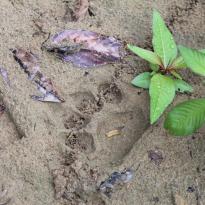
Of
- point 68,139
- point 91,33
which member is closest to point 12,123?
point 68,139

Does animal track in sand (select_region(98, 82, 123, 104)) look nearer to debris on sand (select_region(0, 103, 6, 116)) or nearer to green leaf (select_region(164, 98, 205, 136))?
green leaf (select_region(164, 98, 205, 136))

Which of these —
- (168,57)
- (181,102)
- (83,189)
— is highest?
(168,57)

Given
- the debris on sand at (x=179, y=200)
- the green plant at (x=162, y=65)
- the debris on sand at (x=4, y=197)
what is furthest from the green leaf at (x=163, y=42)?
the debris on sand at (x=4, y=197)

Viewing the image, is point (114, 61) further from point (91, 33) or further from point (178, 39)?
point (178, 39)

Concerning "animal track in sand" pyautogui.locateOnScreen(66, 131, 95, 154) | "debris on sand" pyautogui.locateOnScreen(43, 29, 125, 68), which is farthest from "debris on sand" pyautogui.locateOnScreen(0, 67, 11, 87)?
"animal track in sand" pyautogui.locateOnScreen(66, 131, 95, 154)

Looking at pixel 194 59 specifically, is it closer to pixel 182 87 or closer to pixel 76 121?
pixel 182 87
